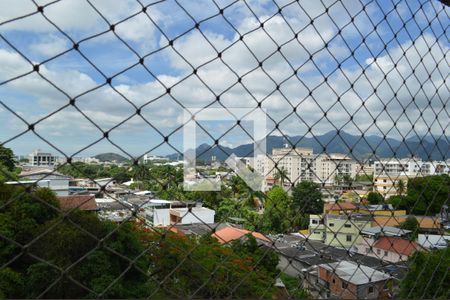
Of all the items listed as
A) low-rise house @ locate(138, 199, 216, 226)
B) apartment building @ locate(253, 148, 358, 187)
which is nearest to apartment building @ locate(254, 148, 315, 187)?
A: apartment building @ locate(253, 148, 358, 187)

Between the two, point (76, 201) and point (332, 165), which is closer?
point (332, 165)

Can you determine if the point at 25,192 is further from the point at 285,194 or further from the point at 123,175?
the point at 285,194

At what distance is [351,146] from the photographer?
0.95 metres

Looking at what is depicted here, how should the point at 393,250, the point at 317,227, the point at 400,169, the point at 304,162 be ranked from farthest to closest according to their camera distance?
1. the point at 400,169
2. the point at 393,250
3. the point at 304,162
4. the point at 317,227

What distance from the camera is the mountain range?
87 centimetres

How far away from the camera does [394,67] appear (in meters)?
1.02

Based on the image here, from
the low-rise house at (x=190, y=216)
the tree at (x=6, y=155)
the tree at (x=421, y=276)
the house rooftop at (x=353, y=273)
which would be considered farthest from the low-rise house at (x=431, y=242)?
the tree at (x=6, y=155)

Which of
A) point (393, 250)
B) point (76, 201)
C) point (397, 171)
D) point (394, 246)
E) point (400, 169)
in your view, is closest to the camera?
point (393, 250)

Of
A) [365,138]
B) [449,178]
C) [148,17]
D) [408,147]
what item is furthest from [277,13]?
[449,178]

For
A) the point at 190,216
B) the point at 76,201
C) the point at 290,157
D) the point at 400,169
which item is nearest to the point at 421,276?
the point at 400,169

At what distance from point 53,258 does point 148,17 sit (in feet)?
8.74

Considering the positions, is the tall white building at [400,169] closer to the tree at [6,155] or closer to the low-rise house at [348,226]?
the low-rise house at [348,226]

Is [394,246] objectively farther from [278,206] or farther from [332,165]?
[278,206]

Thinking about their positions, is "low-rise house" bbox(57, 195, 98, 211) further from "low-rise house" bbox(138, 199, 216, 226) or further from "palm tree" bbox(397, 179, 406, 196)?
"palm tree" bbox(397, 179, 406, 196)
